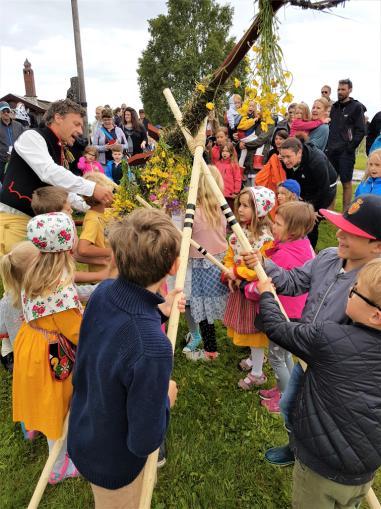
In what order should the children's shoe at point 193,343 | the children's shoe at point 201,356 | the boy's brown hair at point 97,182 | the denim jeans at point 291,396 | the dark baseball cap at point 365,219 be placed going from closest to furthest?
the dark baseball cap at point 365,219, the denim jeans at point 291,396, the boy's brown hair at point 97,182, the children's shoe at point 201,356, the children's shoe at point 193,343

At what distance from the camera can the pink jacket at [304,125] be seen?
7.18 meters

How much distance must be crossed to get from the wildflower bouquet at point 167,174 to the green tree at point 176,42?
104 ft

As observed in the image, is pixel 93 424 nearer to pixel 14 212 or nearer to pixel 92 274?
pixel 92 274

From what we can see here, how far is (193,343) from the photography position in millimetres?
4273

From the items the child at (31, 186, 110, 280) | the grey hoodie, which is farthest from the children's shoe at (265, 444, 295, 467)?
the child at (31, 186, 110, 280)

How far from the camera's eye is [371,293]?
5.23ft

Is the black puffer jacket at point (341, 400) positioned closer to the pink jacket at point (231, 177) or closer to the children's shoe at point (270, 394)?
the children's shoe at point (270, 394)

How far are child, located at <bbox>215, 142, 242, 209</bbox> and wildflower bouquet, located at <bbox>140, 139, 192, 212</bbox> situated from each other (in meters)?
4.69

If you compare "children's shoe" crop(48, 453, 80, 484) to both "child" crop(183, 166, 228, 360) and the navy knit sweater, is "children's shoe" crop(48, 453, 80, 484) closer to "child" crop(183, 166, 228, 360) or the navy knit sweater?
the navy knit sweater

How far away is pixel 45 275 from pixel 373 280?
6.16ft

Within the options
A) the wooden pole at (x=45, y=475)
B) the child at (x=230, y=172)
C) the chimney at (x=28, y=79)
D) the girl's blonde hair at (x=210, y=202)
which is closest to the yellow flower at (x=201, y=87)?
the girl's blonde hair at (x=210, y=202)

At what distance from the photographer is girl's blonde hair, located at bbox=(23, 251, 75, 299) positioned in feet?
7.42

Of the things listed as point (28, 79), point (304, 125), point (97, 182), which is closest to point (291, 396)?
point (97, 182)

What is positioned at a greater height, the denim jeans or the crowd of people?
the crowd of people
